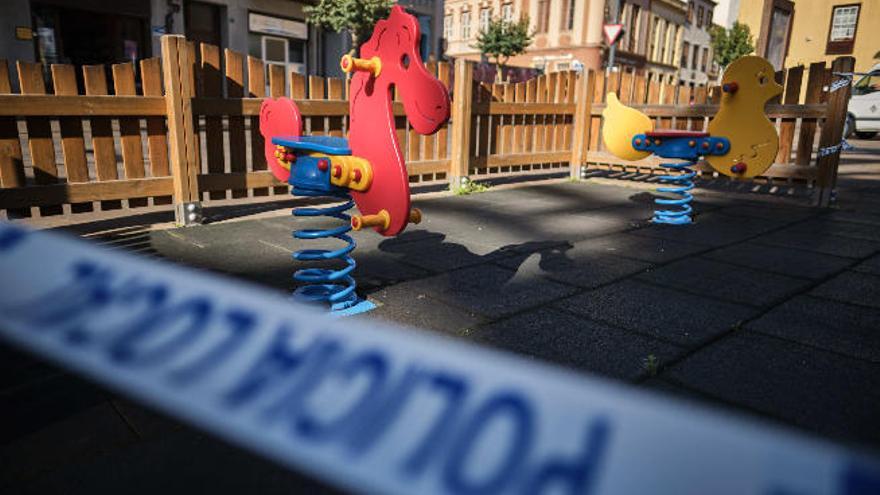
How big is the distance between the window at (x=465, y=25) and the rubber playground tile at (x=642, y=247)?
41799mm

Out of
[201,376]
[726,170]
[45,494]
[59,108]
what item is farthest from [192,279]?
[726,170]

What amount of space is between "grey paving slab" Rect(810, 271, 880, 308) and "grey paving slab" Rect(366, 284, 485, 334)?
2390 millimetres

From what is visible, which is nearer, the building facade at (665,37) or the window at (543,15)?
the window at (543,15)

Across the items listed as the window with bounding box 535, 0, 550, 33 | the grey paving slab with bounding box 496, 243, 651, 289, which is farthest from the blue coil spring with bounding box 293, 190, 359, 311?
the window with bounding box 535, 0, 550, 33

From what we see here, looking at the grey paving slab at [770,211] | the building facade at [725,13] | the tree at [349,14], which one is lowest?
the grey paving slab at [770,211]

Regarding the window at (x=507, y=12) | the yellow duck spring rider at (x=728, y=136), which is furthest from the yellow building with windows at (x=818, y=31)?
the yellow duck spring rider at (x=728, y=136)

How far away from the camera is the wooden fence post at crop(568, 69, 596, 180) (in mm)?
9023

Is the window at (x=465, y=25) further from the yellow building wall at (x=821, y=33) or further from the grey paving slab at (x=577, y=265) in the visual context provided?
the grey paving slab at (x=577, y=265)

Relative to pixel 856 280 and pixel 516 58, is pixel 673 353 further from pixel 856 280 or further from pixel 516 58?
pixel 516 58

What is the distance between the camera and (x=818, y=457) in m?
0.65

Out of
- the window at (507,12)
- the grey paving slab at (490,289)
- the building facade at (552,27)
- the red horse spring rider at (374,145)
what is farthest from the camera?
the window at (507,12)

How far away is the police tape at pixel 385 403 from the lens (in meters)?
0.68

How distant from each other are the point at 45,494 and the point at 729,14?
60019 millimetres

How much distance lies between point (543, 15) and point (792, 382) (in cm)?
3929
